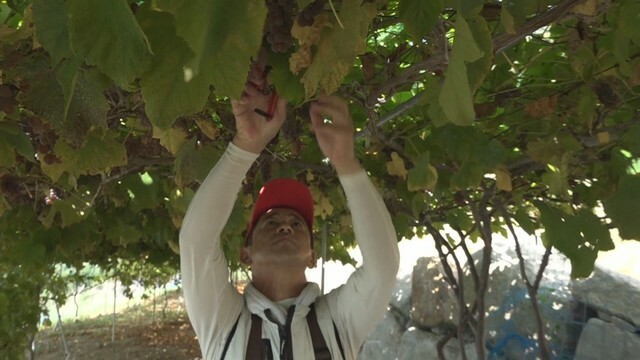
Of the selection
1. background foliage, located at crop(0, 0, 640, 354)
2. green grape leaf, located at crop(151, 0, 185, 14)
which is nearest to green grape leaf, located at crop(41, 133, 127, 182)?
background foliage, located at crop(0, 0, 640, 354)

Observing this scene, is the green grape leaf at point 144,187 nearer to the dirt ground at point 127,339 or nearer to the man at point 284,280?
the man at point 284,280

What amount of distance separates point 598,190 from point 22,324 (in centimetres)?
404

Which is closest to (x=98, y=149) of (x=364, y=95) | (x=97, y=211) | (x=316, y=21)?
(x=364, y=95)

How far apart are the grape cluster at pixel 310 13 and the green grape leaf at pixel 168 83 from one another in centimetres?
16

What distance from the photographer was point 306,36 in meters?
0.72

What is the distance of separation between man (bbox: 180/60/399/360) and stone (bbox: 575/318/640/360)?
475 centimetres

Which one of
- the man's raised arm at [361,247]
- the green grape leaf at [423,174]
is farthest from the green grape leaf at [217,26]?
the green grape leaf at [423,174]

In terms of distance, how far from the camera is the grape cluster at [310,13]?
70 cm

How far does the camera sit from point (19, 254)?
8.89ft

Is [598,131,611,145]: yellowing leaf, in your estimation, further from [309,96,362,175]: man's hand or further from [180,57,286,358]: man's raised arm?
[180,57,286,358]: man's raised arm

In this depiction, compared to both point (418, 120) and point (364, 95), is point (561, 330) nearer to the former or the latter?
point (418, 120)

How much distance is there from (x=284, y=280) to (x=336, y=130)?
0.42 m

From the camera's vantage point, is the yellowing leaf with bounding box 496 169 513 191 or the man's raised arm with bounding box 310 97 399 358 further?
the yellowing leaf with bounding box 496 169 513 191

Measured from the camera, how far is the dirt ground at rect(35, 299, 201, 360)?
9797 millimetres
